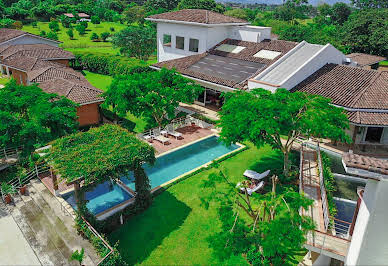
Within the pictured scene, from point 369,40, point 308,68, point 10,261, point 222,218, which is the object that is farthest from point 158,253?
point 369,40

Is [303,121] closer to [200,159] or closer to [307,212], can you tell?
[307,212]

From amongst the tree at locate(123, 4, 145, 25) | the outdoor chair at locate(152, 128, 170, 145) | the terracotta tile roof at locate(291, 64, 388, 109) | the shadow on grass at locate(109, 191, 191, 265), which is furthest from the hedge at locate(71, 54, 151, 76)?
the tree at locate(123, 4, 145, 25)

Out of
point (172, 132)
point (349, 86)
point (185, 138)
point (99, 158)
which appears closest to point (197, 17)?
point (172, 132)

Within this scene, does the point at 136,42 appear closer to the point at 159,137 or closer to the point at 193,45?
the point at 193,45

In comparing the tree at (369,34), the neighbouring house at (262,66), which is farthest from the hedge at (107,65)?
the tree at (369,34)

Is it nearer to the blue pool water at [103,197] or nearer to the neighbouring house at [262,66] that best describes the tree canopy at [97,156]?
the blue pool water at [103,197]
